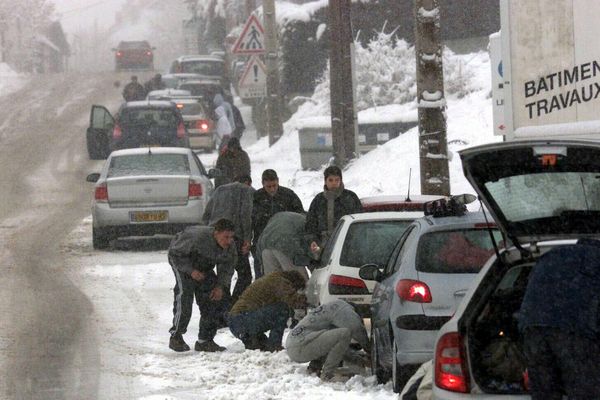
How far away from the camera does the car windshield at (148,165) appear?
70.4 ft

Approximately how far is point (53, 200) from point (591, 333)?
22.8 meters

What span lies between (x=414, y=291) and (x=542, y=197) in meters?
2.81

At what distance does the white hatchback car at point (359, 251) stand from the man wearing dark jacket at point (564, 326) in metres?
5.67

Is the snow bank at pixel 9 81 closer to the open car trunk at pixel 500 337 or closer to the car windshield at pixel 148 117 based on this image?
the car windshield at pixel 148 117

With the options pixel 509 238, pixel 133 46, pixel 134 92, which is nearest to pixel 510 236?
pixel 509 238

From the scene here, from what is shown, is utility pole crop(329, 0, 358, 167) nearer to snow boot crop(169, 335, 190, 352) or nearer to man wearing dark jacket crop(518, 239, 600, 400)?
snow boot crop(169, 335, 190, 352)

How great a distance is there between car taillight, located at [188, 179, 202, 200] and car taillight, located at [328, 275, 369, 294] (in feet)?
30.2

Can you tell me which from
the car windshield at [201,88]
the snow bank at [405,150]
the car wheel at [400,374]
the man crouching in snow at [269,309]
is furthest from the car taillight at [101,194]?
the car windshield at [201,88]

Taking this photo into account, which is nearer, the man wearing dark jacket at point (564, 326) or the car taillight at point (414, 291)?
the man wearing dark jacket at point (564, 326)

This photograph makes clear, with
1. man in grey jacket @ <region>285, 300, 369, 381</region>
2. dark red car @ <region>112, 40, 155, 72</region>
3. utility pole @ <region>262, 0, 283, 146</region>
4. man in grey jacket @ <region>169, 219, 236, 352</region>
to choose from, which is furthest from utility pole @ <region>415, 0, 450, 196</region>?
dark red car @ <region>112, 40, 155, 72</region>

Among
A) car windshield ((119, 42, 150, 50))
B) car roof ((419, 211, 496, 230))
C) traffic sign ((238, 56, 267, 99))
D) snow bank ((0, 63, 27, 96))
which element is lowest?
car roof ((419, 211, 496, 230))

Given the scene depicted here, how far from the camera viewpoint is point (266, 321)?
12.8 meters

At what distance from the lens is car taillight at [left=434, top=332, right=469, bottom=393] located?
6.73 m

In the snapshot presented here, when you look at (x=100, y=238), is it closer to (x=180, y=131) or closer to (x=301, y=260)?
(x=301, y=260)
